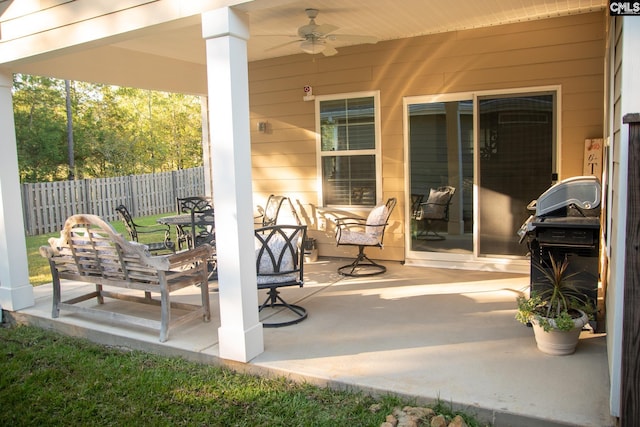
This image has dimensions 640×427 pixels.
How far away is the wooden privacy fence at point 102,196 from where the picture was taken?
10297 mm

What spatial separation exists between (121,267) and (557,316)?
10.2ft

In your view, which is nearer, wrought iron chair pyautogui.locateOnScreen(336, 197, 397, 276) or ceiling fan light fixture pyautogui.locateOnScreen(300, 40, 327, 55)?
ceiling fan light fixture pyautogui.locateOnScreen(300, 40, 327, 55)

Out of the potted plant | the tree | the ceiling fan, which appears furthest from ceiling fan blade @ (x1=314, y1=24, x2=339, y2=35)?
the tree

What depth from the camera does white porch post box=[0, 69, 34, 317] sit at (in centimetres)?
454

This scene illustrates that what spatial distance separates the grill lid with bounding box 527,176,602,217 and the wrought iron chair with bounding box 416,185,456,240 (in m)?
2.03

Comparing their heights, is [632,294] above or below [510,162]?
below

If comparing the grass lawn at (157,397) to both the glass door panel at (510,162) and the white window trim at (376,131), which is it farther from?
the white window trim at (376,131)

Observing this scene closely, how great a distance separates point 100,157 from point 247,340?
14541mm

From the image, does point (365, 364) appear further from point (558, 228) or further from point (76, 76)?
point (76, 76)

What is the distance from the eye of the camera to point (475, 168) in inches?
218

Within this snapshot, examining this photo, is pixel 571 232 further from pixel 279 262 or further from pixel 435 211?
pixel 435 211

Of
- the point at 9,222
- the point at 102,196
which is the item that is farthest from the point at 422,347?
the point at 102,196

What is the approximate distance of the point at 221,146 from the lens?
3.18 m

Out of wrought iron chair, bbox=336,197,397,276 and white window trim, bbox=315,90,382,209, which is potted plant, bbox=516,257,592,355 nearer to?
wrought iron chair, bbox=336,197,397,276
